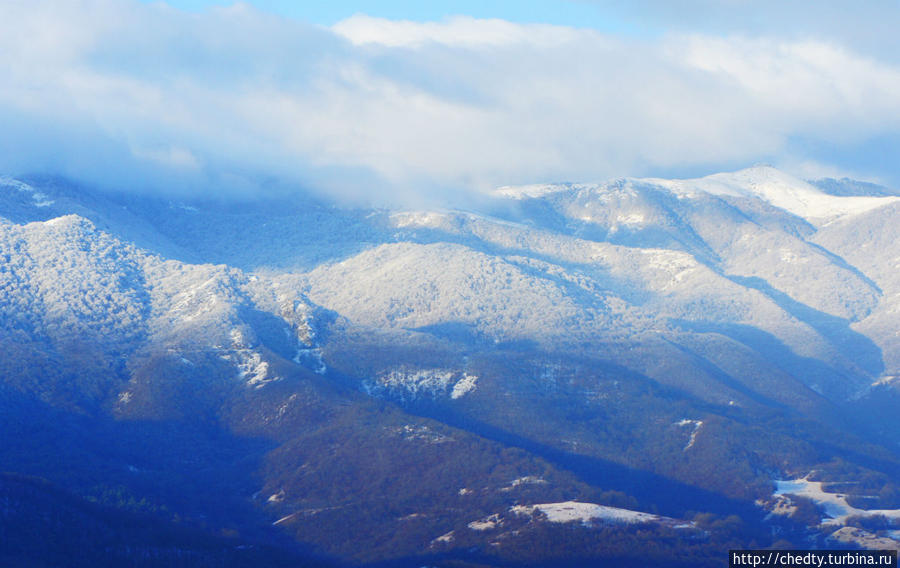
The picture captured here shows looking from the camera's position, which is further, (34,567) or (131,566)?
(131,566)
